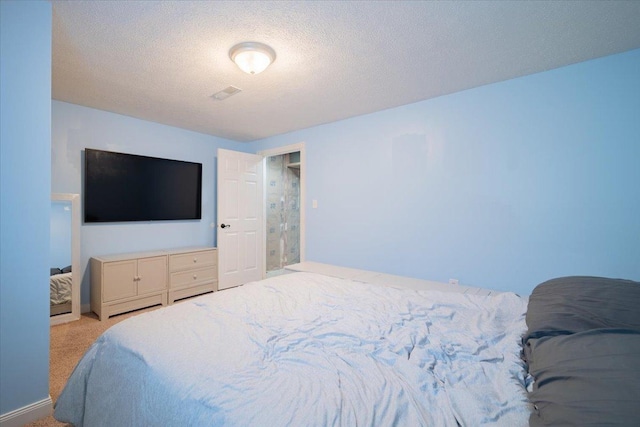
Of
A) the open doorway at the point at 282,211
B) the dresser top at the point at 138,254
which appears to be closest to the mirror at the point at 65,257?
the dresser top at the point at 138,254

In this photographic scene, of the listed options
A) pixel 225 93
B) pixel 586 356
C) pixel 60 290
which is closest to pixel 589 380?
pixel 586 356

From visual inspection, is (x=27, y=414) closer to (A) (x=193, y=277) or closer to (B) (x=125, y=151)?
(A) (x=193, y=277)

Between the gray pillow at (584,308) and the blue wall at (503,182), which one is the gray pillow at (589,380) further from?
the blue wall at (503,182)

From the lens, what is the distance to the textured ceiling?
1.53 meters

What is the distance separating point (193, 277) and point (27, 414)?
2.07 metres

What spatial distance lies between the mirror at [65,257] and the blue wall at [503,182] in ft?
9.58

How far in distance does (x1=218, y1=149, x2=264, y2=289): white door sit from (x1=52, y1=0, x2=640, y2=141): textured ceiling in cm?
137

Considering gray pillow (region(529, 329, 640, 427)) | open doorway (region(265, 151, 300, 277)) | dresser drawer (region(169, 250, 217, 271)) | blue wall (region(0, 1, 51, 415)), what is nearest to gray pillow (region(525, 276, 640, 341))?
gray pillow (region(529, 329, 640, 427))

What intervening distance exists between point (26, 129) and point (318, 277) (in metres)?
1.97

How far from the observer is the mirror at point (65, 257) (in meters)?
2.74

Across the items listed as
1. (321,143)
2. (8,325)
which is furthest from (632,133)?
(8,325)

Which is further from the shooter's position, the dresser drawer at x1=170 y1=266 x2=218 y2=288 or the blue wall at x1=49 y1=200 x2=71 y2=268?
the dresser drawer at x1=170 y1=266 x2=218 y2=288

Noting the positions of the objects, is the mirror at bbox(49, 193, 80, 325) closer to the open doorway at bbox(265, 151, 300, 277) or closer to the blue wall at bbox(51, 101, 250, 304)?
the blue wall at bbox(51, 101, 250, 304)

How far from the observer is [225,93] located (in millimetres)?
2615
